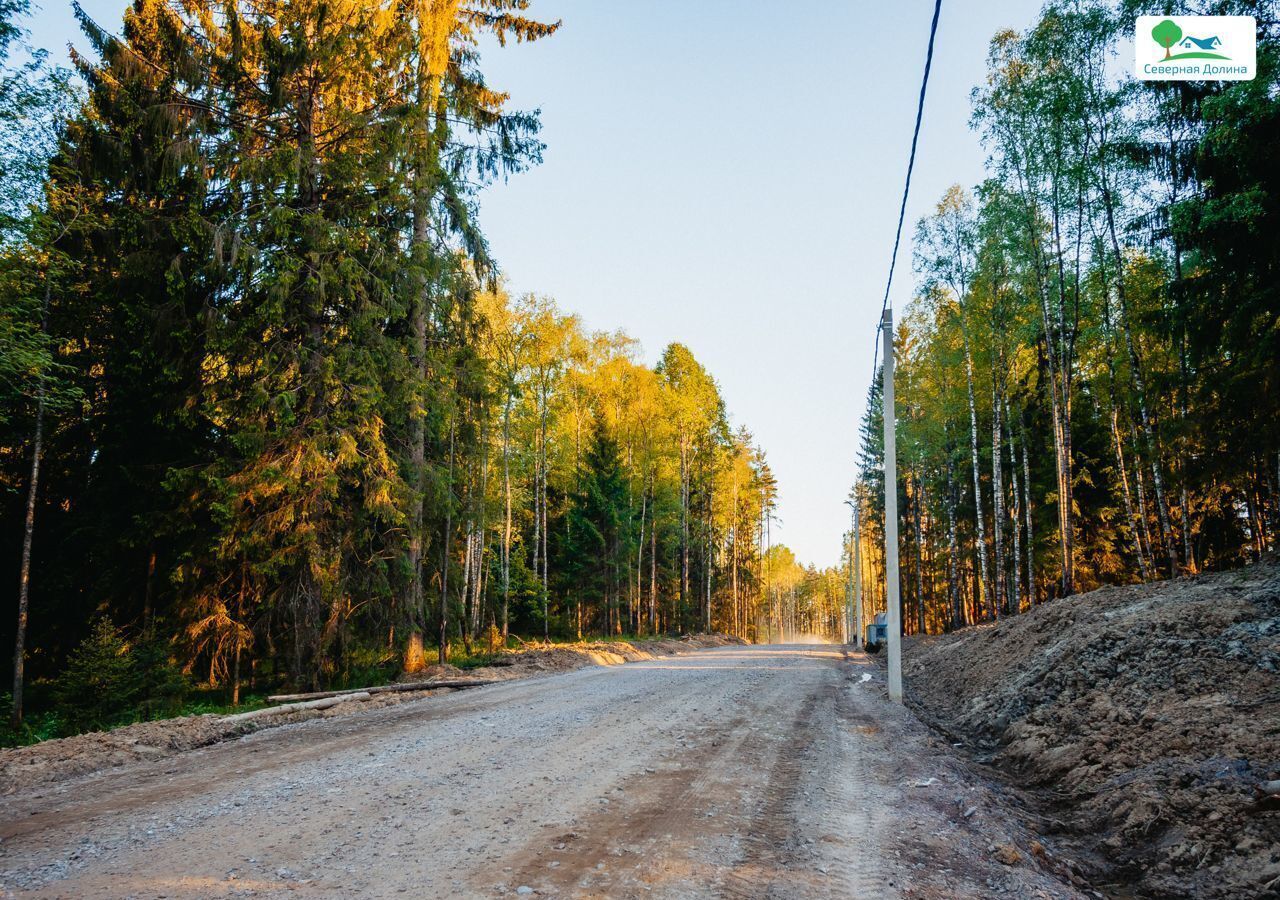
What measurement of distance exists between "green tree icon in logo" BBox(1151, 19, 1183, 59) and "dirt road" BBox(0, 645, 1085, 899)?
45.2 ft

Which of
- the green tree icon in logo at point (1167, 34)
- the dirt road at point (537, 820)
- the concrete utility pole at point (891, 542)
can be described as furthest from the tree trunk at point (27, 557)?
the green tree icon in logo at point (1167, 34)

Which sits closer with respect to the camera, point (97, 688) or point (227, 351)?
point (97, 688)

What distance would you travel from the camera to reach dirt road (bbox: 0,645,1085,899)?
129 inches

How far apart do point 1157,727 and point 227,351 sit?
46.0 feet

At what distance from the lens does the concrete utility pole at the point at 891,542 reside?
10570 mm

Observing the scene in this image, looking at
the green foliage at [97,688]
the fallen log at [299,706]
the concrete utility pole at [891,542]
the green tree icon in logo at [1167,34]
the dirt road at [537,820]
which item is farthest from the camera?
the green tree icon in logo at [1167,34]

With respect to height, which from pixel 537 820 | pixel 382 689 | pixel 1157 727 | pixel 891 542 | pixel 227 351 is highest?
pixel 227 351

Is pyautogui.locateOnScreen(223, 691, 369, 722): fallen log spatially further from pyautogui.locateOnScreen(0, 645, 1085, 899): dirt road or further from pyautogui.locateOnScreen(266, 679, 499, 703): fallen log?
pyautogui.locateOnScreen(0, 645, 1085, 899): dirt road

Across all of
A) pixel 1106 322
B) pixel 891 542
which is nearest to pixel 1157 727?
pixel 891 542

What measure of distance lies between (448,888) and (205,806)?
2640 mm

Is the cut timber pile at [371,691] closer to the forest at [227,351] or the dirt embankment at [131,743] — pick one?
the dirt embankment at [131,743]

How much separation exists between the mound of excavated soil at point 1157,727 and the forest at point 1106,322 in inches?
146

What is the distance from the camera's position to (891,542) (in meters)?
11.1

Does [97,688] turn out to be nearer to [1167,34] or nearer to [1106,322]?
[1167,34]
